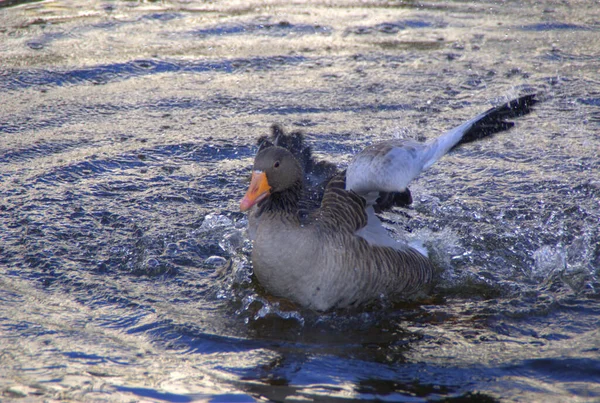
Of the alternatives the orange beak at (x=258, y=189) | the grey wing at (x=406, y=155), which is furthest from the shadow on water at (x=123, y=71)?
the orange beak at (x=258, y=189)

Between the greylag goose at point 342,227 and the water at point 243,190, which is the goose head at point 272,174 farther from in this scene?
the water at point 243,190

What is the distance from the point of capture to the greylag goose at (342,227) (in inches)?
186

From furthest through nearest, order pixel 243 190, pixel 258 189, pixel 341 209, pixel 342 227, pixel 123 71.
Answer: pixel 123 71 → pixel 243 190 → pixel 341 209 → pixel 342 227 → pixel 258 189

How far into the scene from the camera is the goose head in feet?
15.8

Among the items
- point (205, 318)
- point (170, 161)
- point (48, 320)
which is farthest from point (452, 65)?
point (48, 320)

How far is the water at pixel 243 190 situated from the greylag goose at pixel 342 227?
0.79 feet

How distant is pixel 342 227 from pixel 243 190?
2.26 m

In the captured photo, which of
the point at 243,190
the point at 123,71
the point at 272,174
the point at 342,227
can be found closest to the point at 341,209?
the point at 342,227

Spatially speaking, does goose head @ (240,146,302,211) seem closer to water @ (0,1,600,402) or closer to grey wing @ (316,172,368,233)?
grey wing @ (316,172,368,233)

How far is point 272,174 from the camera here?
16.0ft

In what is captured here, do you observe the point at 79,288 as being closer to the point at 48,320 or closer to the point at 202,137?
the point at 48,320

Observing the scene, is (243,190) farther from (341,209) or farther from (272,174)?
(272,174)

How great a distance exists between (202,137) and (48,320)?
368cm

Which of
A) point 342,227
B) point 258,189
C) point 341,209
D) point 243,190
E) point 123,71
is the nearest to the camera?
point 258,189
